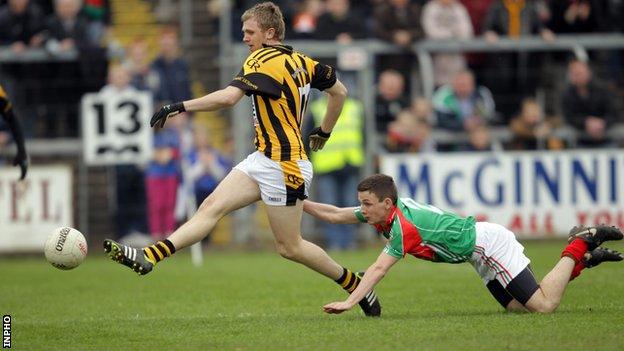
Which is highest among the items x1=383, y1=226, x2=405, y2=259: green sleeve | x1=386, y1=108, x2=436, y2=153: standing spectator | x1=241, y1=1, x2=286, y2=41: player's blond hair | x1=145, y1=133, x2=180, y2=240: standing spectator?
x1=241, y1=1, x2=286, y2=41: player's blond hair

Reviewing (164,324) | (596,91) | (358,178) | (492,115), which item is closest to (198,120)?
(358,178)

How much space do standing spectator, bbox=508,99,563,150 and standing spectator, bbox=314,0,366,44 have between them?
116 inches

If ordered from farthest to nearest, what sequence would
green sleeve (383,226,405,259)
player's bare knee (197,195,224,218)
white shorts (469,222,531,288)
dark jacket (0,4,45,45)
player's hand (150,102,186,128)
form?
dark jacket (0,4,45,45) < white shorts (469,222,531,288) < player's bare knee (197,195,224,218) < green sleeve (383,226,405,259) < player's hand (150,102,186,128)

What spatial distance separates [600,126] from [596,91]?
0.59 m

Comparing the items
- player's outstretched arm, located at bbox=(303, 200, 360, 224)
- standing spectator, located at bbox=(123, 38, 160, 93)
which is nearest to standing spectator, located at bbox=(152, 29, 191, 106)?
standing spectator, located at bbox=(123, 38, 160, 93)

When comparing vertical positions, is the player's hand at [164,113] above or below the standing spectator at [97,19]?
below

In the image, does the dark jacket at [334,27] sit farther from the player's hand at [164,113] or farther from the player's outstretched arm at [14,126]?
the player's hand at [164,113]

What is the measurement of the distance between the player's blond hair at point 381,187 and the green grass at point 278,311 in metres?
1.01

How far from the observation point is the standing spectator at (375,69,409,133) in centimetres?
1917

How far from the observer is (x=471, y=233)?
32.8 ft

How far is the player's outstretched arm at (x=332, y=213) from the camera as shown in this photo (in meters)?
10.3

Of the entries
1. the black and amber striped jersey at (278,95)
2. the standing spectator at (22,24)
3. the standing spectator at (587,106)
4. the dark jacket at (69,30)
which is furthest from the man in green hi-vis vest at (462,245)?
the standing spectator at (22,24)

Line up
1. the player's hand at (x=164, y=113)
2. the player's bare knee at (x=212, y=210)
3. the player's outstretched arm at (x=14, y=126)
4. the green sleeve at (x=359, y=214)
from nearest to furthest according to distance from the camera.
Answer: the player's hand at (x=164, y=113), the player's bare knee at (x=212, y=210), the green sleeve at (x=359, y=214), the player's outstretched arm at (x=14, y=126)

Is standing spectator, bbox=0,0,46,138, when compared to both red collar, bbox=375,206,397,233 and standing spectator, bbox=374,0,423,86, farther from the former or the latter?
red collar, bbox=375,206,397,233
